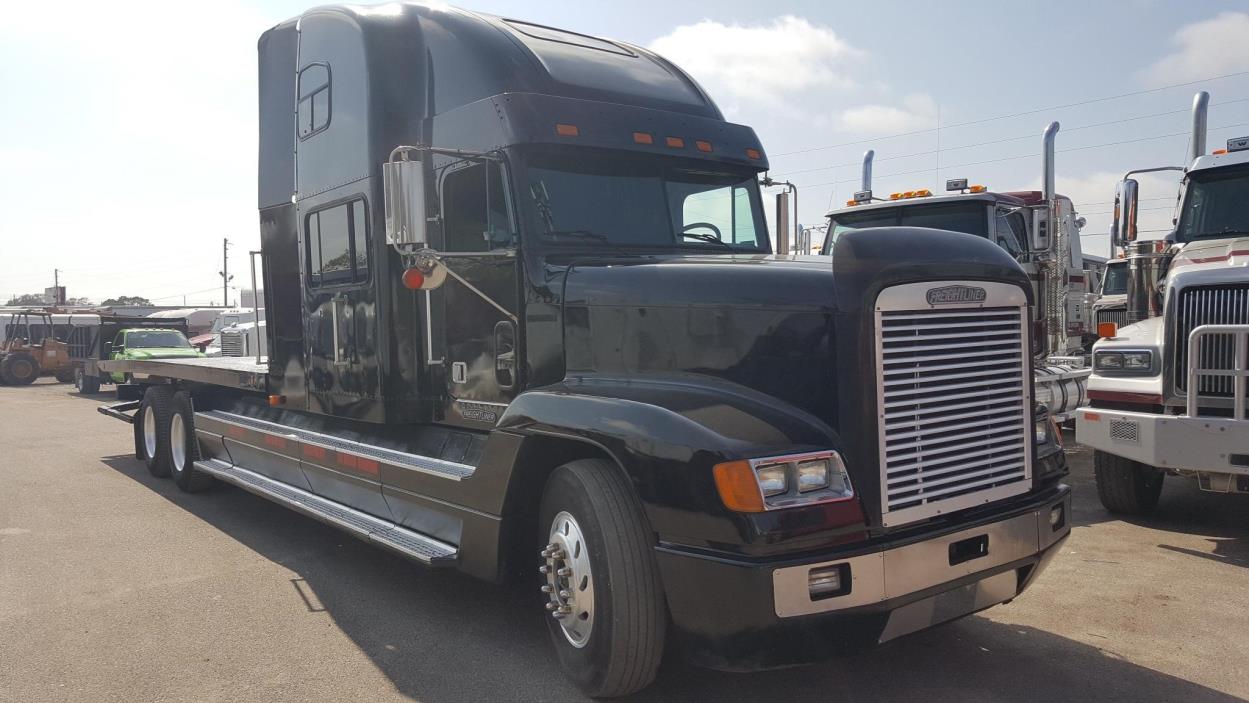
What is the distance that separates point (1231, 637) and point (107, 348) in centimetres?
2522

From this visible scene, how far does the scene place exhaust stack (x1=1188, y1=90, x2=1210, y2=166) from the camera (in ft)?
26.4

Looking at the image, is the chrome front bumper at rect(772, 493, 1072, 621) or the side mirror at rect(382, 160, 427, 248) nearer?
the chrome front bumper at rect(772, 493, 1072, 621)

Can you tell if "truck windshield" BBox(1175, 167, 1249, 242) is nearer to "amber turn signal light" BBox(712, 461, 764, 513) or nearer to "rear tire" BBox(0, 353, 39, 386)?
"amber turn signal light" BBox(712, 461, 764, 513)

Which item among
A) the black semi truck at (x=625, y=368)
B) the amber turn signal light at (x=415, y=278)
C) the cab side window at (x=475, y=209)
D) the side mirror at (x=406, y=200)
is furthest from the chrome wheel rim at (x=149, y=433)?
the side mirror at (x=406, y=200)

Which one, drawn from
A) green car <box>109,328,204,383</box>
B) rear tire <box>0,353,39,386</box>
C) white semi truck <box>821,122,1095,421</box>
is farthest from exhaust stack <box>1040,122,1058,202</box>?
rear tire <box>0,353,39,386</box>

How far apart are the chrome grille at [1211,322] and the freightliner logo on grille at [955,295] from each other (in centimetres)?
283

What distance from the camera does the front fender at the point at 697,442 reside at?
124 inches

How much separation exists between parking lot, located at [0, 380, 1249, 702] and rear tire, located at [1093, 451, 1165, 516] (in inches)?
6.0

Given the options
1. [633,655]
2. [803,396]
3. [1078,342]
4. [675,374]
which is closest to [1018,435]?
[803,396]

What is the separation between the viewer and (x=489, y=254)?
4.48 m

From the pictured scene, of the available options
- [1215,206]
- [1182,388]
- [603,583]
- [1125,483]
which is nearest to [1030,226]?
[1215,206]

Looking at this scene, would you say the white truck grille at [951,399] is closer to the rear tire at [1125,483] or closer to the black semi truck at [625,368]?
the black semi truck at [625,368]

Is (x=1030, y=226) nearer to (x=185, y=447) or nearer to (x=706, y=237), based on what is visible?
(x=706, y=237)

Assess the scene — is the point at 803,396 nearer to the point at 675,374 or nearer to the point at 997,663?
the point at 675,374
